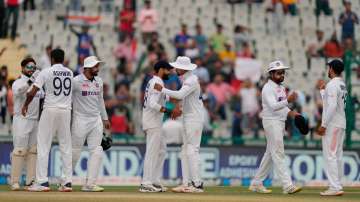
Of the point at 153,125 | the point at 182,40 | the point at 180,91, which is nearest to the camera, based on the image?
the point at 180,91

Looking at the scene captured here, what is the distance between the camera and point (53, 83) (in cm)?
1914

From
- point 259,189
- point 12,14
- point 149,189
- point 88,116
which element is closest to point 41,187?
point 88,116

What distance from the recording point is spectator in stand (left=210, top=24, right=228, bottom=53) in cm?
3356

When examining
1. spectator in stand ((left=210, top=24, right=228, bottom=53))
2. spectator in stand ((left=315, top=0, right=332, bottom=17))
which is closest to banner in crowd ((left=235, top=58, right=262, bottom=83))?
spectator in stand ((left=210, top=24, right=228, bottom=53))

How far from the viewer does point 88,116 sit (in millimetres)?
19734

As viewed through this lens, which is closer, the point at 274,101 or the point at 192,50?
the point at 274,101

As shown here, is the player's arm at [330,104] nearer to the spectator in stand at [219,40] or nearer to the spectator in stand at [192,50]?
the spectator in stand at [192,50]

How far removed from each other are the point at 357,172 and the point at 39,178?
1131 cm

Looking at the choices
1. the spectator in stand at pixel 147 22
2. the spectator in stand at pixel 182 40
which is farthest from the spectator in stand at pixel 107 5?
the spectator in stand at pixel 182 40

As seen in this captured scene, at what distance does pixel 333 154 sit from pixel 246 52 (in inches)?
555

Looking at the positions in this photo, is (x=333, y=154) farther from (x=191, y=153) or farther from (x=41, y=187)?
(x=41, y=187)

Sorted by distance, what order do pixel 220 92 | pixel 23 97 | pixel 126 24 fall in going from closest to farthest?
pixel 23 97
pixel 220 92
pixel 126 24

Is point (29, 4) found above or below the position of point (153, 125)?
above

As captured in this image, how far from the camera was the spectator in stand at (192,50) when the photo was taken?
105ft
